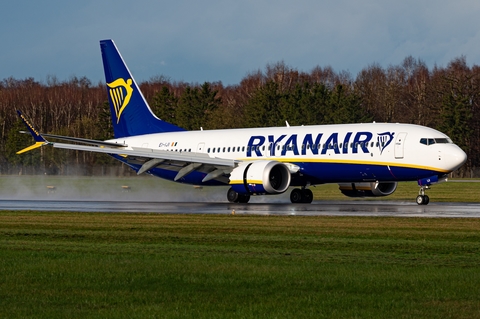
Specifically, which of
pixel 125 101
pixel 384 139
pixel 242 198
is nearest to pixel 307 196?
pixel 242 198

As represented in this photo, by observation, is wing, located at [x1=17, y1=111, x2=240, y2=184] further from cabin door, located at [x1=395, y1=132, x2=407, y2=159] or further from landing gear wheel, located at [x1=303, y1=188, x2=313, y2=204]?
Result: cabin door, located at [x1=395, y1=132, x2=407, y2=159]

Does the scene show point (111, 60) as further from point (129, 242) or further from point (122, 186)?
point (129, 242)

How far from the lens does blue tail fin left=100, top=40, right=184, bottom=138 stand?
151ft

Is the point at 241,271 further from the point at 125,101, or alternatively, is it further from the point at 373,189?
the point at 125,101

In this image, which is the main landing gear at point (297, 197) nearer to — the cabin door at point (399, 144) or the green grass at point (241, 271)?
the cabin door at point (399, 144)

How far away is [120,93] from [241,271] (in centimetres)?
3340

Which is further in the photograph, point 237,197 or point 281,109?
point 281,109

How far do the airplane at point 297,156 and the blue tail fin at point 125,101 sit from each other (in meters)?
0.31

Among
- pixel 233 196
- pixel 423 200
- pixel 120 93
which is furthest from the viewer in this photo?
pixel 120 93

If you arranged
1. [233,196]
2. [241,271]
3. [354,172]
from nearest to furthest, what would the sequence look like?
1. [241,271]
2. [354,172]
3. [233,196]

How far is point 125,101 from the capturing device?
46094 mm

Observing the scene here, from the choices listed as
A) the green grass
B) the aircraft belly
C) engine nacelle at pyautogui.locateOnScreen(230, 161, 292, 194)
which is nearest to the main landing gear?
the aircraft belly

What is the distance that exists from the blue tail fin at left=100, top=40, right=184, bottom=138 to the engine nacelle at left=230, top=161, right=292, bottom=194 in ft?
32.5

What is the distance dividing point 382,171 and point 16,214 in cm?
1487
